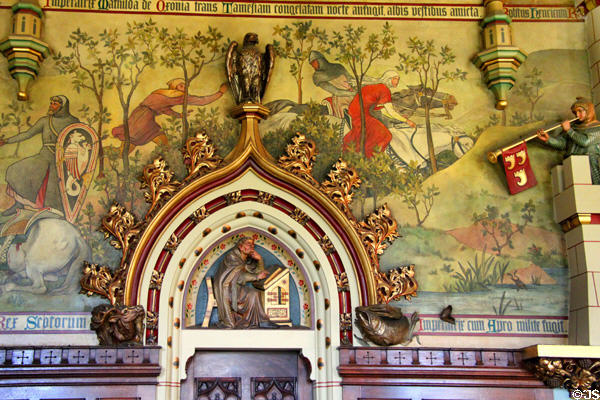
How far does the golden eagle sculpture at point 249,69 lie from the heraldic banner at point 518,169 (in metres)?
2.64

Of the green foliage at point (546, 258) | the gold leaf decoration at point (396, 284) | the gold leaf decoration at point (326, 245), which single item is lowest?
the gold leaf decoration at point (396, 284)

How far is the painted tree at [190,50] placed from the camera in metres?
8.68

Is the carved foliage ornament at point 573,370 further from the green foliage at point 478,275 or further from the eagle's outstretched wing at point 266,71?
the eagle's outstretched wing at point 266,71

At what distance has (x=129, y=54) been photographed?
866 cm

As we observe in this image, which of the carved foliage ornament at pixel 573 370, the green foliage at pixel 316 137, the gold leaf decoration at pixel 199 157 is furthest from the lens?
the green foliage at pixel 316 137

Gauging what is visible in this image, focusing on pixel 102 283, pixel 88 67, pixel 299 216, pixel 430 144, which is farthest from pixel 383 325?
pixel 88 67

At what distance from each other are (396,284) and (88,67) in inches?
157

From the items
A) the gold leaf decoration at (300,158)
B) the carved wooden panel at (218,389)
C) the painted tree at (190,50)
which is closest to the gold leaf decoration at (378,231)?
the gold leaf decoration at (300,158)

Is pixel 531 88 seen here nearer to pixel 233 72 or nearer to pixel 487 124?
pixel 487 124

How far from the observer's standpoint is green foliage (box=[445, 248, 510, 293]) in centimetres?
810

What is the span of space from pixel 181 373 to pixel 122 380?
61 cm

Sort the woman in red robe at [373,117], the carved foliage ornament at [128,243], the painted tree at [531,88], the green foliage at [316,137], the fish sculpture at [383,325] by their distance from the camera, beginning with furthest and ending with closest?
1. the painted tree at [531,88]
2. the woman in red robe at [373,117]
3. the green foliage at [316,137]
4. the fish sculpture at [383,325]
5. the carved foliage ornament at [128,243]

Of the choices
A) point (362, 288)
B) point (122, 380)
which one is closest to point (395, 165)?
point (362, 288)

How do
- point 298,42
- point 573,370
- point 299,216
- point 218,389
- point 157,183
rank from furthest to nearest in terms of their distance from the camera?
point 298,42, point 299,216, point 157,183, point 218,389, point 573,370
